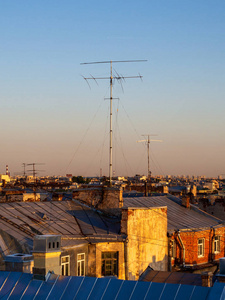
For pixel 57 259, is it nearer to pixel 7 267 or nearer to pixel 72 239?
pixel 7 267

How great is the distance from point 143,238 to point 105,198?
181 inches

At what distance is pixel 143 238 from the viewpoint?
94.5 ft

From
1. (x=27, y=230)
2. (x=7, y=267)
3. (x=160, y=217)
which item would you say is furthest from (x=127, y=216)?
(x=7, y=267)

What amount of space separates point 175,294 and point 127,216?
43.9ft

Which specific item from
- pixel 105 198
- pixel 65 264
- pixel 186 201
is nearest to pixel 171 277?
pixel 65 264

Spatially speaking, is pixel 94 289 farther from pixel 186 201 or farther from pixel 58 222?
pixel 186 201

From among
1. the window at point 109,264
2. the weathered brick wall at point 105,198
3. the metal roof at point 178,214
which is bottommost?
the window at point 109,264

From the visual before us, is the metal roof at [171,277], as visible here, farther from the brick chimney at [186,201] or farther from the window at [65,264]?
the brick chimney at [186,201]

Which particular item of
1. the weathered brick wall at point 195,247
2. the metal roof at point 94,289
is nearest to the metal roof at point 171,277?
the weathered brick wall at point 195,247

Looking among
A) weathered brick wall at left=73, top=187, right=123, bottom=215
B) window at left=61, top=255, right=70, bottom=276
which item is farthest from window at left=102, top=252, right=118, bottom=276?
weathered brick wall at left=73, top=187, right=123, bottom=215

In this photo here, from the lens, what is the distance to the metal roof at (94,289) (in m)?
14.6

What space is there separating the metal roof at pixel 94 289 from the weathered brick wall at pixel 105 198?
1561cm

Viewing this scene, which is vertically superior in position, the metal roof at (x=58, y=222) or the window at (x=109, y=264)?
the metal roof at (x=58, y=222)

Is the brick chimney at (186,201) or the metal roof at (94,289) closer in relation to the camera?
the metal roof at (94,289)
